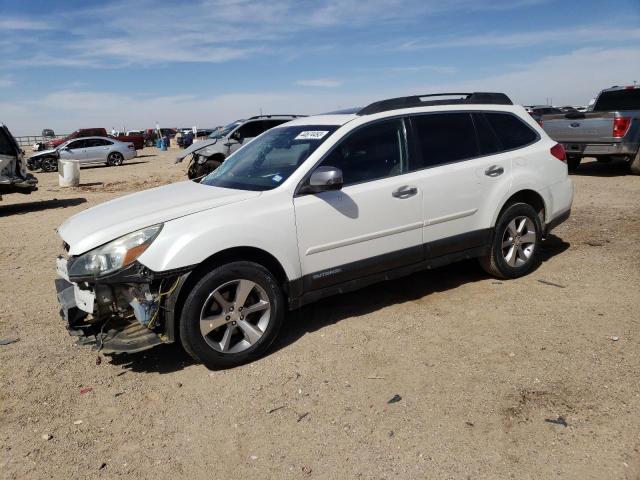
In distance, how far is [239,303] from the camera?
3.79 meters

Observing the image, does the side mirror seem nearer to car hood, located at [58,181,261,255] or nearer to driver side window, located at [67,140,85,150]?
car hood, located at [58,181,261,255]

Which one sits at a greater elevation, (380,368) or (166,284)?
(166,284)

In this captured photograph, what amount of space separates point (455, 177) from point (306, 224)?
1.56 m

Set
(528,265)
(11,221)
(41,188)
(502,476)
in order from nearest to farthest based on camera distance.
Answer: (502,476) → (528,265) → (11,221) → (41,188)

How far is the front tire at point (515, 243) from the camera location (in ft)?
17.0

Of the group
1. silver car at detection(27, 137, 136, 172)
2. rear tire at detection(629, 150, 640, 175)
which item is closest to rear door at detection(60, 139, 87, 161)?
silver car at detection(27, 137, 136, 172)

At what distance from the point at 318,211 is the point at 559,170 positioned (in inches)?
116

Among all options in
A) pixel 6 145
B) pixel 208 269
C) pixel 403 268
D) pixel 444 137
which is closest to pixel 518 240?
pixel 444 137

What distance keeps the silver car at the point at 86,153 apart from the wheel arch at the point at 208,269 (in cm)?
2217

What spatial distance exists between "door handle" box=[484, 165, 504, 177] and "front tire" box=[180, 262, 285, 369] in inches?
91.2

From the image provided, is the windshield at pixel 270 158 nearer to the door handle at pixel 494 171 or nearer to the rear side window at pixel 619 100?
the door handle at pixel 494 171

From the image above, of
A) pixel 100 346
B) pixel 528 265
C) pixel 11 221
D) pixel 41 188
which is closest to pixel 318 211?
pixel 100 346

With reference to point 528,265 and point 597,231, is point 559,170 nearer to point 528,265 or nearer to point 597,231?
point 528,265

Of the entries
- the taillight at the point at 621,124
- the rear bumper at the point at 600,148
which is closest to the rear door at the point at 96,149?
the rear bumper at the point at 600,148
